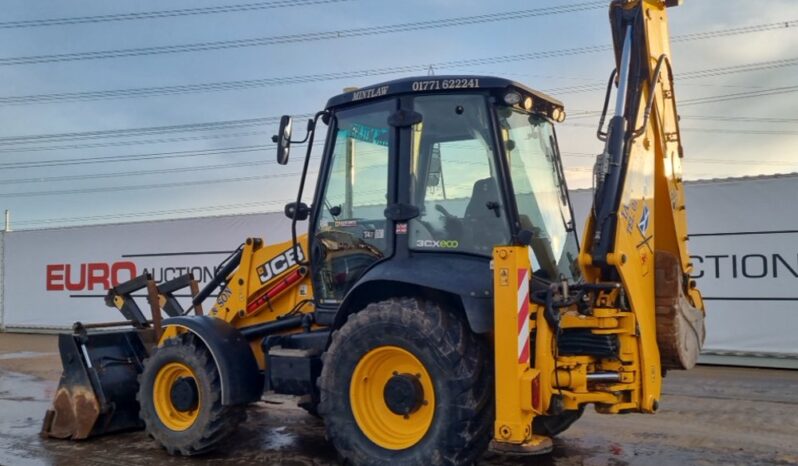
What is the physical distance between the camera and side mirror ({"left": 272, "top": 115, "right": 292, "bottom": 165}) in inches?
221

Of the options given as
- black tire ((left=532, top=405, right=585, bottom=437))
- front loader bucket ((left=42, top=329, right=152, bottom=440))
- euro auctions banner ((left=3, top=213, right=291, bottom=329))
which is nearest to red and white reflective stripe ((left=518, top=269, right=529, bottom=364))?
black tire ((left=532, top=405, right=585, bottom=437))

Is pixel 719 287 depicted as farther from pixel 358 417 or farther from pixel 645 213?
pixel 358 417

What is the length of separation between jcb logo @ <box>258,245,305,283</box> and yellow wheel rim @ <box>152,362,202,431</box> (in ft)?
3.11

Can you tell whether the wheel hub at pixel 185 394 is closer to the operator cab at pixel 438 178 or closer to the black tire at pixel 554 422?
the operator cab at pixel 438 178

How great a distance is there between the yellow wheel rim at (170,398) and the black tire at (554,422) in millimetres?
2554

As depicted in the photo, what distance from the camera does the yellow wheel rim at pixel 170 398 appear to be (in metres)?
5.95

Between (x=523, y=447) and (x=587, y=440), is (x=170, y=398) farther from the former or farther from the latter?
(x=587, y=440)

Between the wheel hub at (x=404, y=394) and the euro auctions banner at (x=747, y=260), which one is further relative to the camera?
the euro auctions banner at (x=747, y=260)

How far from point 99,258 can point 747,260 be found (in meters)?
12.7

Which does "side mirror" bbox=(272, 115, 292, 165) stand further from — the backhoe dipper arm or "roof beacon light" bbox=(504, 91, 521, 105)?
the backhoe dipper arm

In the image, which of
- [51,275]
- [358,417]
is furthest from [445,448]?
[51,275]

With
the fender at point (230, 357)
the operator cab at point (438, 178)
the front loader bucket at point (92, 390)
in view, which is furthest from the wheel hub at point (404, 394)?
the front loader bucket at point (92, 390)

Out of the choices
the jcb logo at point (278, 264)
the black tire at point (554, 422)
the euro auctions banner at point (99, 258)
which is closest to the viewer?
the black tire at point (554, 422)

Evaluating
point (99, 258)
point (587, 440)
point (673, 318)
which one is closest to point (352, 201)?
point (673, 318)
